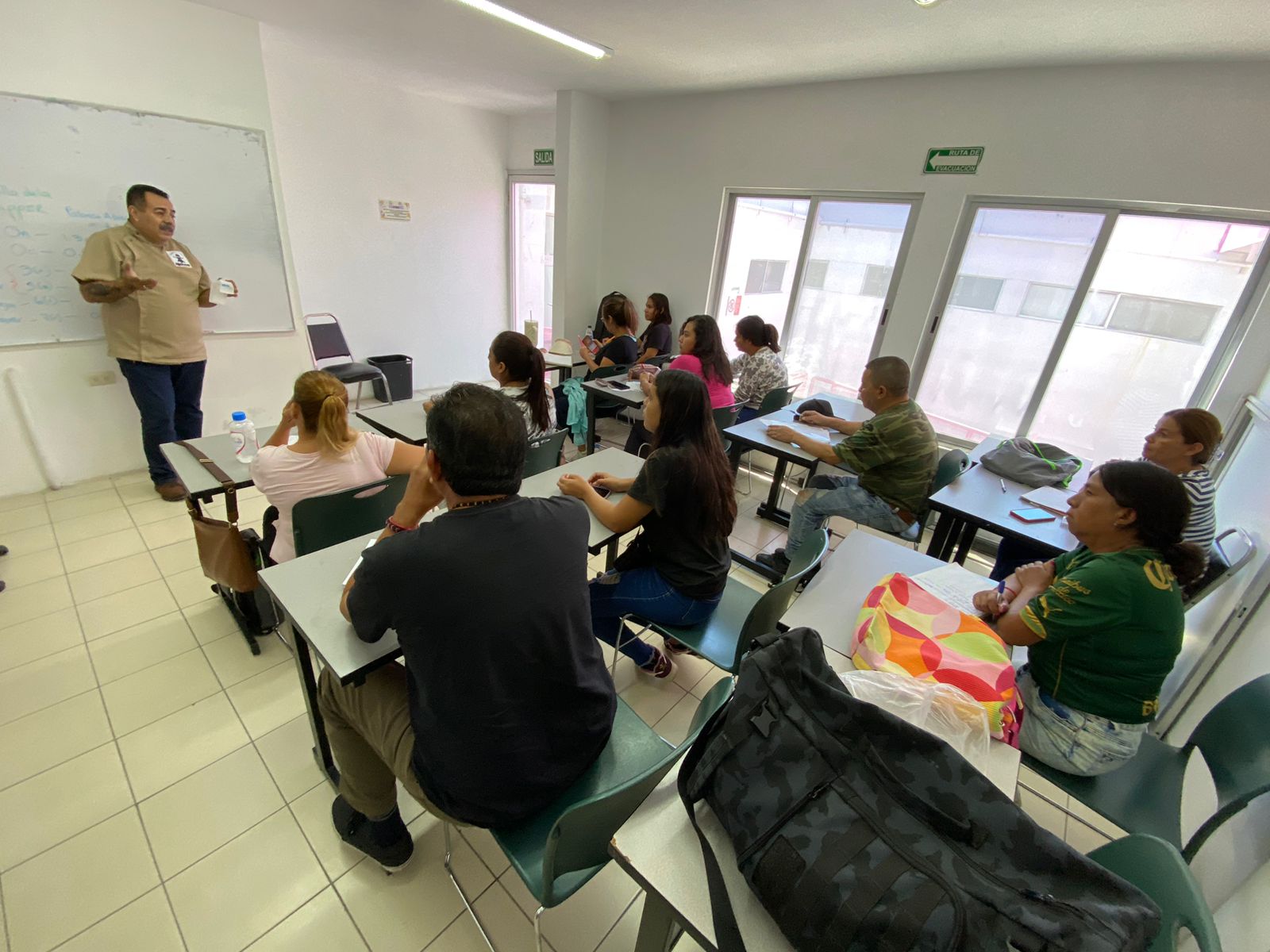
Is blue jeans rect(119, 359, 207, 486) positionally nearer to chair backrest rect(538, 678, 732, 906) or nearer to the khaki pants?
the khaki pants

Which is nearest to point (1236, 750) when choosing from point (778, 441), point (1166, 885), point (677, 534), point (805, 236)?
point (1166, 885)

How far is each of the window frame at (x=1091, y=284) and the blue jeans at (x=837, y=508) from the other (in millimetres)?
1546

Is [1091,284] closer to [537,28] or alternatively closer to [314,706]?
[537,28]

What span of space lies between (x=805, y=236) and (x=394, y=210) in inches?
151

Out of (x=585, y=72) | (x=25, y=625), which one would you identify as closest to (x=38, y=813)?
(x=25, y=625)

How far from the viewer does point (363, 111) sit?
4.64 m

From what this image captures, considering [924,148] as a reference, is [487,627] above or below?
below

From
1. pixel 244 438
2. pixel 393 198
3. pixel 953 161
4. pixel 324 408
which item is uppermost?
pixel 953 161

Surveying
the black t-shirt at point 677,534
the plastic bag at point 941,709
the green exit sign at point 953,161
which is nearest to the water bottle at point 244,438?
the black t-shirt at point 677,534

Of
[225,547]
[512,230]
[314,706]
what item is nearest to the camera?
[314,706]

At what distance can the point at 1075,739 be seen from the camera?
1.37 m

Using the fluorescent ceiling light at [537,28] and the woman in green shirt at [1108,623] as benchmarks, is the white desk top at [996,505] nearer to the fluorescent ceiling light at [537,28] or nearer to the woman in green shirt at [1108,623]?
the woman in green shirt at [1108,623]

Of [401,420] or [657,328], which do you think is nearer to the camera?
[401,420]

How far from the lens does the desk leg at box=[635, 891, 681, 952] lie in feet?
3.05
